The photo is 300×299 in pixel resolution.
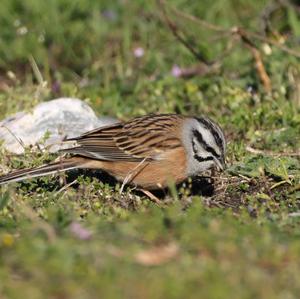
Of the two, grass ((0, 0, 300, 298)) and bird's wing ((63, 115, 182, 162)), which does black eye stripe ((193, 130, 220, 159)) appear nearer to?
bird's wing ((63, 115, 182, 162))

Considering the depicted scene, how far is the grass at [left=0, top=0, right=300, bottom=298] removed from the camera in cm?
458

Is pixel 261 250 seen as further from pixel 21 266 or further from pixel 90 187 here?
pixel 90 187

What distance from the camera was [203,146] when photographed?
7277mm

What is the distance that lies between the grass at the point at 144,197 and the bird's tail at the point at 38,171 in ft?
0.38

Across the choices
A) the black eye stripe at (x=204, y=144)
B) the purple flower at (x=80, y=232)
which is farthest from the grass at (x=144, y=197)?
the black eye stripe at (x=204, y=144)

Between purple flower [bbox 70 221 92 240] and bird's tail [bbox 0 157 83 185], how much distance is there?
1.92m

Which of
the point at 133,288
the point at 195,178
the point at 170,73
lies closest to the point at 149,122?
the point at 195,178

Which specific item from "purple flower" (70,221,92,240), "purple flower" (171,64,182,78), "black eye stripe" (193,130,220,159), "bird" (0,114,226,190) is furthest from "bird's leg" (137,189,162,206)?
"purple flower" (171,64,182,78)

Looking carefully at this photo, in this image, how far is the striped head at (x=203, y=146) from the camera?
719 centimetres

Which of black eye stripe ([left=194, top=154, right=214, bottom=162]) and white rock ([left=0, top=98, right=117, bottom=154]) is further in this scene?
white rock ([left=0, top=98, right=117, bottom=154])

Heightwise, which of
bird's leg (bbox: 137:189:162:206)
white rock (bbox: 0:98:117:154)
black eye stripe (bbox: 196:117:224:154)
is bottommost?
bird's leg (bbox: 137:189:162:206)

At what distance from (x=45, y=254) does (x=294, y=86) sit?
5.30 metres

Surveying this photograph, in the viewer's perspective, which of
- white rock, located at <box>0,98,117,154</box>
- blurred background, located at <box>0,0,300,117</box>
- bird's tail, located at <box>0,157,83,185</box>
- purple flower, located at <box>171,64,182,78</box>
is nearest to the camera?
bird's tail, located at <box>0,157,83,185</box>

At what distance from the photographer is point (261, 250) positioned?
4.86m
